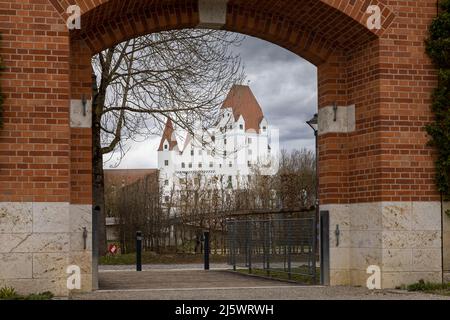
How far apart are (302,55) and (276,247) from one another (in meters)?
4.09

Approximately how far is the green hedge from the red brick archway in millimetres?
138

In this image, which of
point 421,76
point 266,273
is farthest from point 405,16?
point 266,273

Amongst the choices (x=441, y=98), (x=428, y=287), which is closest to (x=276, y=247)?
(x=428, y=287)

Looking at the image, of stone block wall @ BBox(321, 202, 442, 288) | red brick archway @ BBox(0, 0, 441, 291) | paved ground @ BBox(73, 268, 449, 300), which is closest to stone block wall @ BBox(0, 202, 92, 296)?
red brick archway @ BBox(0, 0, 441, 291)

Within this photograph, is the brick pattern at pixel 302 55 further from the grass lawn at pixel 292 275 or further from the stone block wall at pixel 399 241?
the grass lawn at pixel 292 275

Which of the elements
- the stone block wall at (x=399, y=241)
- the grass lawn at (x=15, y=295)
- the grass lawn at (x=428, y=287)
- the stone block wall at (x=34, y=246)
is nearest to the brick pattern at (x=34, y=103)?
the stone block wall at (x=34, y=246)

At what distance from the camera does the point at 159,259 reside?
24812 millimetres

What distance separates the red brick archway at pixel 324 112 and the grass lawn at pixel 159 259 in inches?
483

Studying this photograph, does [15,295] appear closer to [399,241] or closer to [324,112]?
[399,241]

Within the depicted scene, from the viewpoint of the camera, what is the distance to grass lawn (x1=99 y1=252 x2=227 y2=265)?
22953 mm

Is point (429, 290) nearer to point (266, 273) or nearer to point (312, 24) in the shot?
point (312, 24)

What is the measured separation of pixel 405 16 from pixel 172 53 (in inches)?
448

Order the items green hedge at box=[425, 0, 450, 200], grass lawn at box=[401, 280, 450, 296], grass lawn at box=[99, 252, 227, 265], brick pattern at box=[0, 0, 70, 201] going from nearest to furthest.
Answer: brick pattern at box=[0, 0, 70, 201], grass lawn at box=[401, 280, 450, 296], green hedge at box=[425, 0, 450, 200], grass lawn at box=[99, 252, 227, 265]

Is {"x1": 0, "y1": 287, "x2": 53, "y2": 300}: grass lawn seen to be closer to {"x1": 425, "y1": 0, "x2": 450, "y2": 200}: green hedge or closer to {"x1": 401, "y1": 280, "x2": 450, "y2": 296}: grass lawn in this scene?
{"x1": 401, "y1": 280, "x2": 450, "y2": 296}: grass lawn
